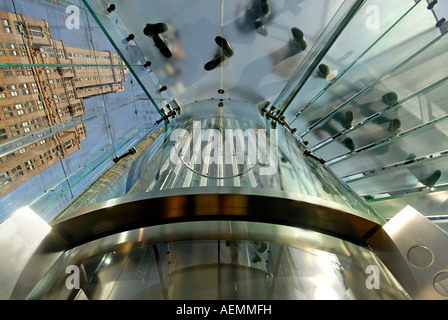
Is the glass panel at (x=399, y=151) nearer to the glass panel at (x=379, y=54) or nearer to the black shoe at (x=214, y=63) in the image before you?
the glass panel at (x=379, y=54)

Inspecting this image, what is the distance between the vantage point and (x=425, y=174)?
5832 mm

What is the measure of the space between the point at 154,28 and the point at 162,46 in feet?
1.34

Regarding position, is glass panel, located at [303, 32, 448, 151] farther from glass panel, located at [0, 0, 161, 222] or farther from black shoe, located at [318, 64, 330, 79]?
glass panel, located at [0, 0, 161, 222]

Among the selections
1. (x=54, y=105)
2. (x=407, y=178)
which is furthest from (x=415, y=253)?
(x=407, y=178)

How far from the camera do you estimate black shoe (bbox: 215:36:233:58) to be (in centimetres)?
497

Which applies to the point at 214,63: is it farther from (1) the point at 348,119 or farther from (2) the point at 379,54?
(1) the point at 348,119

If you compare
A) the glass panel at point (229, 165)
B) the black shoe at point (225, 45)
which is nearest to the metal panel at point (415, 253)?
the glass panel at point (229, 165)

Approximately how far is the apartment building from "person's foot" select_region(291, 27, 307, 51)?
396cm

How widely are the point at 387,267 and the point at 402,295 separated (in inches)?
7.7

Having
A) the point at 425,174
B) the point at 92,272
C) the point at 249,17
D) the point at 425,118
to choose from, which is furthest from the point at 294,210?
the point at 425,174

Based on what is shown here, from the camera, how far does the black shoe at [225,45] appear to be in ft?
16.3

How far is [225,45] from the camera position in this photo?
509cm

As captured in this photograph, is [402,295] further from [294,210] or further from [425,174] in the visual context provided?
[425,174]

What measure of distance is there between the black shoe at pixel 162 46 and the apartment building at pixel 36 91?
4.58 ft
